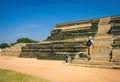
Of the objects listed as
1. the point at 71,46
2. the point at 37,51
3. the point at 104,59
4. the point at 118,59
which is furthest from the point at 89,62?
the point at 37,51

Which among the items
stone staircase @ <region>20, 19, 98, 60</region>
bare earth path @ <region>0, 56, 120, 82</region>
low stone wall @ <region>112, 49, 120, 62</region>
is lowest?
bare earth path @ <region>0, 56, 120, 82</region>

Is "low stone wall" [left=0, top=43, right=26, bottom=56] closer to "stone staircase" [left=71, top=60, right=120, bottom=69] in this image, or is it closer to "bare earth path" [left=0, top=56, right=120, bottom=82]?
"bare earth path" [left=0, top=56, right=120, bottom=82]

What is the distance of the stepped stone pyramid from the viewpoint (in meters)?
13.4

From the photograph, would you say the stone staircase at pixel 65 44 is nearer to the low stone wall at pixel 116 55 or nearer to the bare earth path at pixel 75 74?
the low stone wall at pixel 116 55

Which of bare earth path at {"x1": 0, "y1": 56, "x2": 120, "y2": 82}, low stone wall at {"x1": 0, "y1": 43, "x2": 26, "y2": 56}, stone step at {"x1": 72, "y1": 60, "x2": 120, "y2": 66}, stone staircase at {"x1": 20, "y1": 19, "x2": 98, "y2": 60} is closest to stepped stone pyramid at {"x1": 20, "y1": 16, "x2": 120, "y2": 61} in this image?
stone staircase at {"x1": 20, "y1": 19, "x2": 98, "y2": 60}

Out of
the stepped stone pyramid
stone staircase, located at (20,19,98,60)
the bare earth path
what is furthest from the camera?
stone staircase, located at (20,19,98,60)

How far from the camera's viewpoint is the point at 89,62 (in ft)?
37.4

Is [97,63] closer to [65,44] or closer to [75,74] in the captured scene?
[75,74]

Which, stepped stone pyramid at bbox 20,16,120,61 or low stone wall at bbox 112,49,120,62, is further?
stepped stone pyramid at bbox 20,16,120,61

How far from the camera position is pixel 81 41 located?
15414mm

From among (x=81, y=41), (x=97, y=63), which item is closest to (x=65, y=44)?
(x=81, y=41)

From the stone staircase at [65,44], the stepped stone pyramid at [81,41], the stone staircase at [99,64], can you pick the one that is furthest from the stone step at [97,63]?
the stone staircase at [65,44]

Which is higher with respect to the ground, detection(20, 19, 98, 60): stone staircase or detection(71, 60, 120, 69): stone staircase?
detection(20, 19, 98, 60): stone staircase

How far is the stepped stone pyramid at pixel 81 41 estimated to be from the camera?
13363mm
